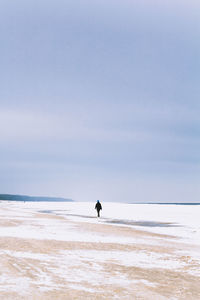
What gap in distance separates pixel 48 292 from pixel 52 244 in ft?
25.6

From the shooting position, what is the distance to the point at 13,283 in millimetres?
7855

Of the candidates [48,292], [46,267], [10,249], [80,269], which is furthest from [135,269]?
[10,249]

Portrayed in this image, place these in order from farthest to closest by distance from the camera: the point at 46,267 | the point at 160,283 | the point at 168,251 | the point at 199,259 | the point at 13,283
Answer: the point at 168,251
the point at 199,259
the point at 46,267
the point at 160,283
the point at 13,283

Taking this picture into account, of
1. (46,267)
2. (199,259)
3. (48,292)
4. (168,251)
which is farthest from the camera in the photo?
(168,251)

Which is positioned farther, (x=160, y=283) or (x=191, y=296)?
(x=160, y=283)

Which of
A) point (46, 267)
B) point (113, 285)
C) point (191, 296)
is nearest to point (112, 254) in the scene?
point (46, 267)

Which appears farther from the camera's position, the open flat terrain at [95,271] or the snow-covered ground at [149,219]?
the snow-covered ground at [149,219]

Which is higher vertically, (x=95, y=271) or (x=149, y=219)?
(x=95, y=271)

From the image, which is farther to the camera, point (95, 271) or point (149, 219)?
point (149, 219)

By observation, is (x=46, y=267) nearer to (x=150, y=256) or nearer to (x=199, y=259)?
(x=150, y=256)

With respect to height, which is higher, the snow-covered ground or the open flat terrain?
the open flat terrain

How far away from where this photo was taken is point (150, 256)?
43.2 ft

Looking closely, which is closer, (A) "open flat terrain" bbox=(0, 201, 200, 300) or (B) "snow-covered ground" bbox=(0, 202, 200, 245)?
(A) "open flat terrain" bbox=(0, 201, 200, 300)

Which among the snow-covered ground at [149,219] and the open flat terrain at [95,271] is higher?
the open flat terrain at [95,271]
